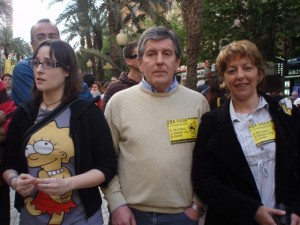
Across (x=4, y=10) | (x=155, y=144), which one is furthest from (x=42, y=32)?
(x=4, y=10)

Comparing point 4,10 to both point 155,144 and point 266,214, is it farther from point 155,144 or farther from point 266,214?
point 266,214

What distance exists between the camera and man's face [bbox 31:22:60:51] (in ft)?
10.6

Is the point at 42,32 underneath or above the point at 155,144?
above

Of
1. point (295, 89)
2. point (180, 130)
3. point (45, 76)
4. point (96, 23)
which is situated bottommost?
point (295, 89)

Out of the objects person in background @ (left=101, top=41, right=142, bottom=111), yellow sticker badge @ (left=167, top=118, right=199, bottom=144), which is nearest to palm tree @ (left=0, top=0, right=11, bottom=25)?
person in background @ (left=101, top=41, right=142, bottom=111)

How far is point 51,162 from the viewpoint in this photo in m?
2.23

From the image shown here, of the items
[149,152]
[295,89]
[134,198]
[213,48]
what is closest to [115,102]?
[149,152]

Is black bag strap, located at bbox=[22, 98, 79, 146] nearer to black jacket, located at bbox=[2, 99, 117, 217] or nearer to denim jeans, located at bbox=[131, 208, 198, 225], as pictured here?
black jacket, located at bbox=[2, 99, 117, 217]

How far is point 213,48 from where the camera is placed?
54.1 ft

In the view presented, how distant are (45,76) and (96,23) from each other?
63.2ft

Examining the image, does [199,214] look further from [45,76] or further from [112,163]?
[45,76]

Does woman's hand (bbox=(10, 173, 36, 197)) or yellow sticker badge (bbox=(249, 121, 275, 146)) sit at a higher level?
yellow sticker badge (bbox=(249, 121, 275, 146))

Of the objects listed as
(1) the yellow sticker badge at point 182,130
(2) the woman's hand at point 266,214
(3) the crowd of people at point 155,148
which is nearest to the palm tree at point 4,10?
(3) the crowd of people at point 155,148

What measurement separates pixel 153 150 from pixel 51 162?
1.97 feet
